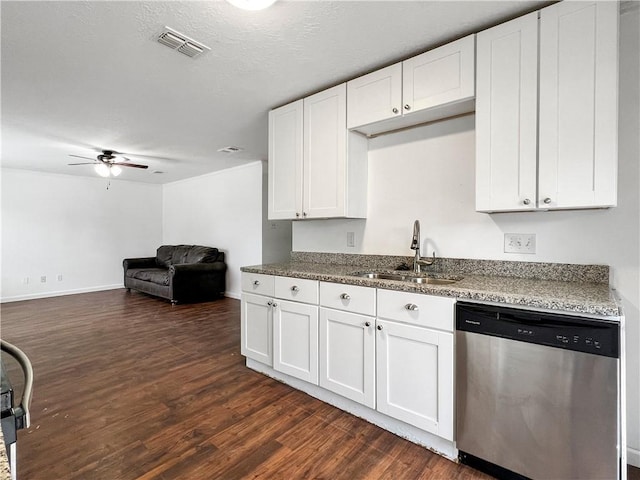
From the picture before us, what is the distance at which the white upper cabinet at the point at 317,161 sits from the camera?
2469 mm

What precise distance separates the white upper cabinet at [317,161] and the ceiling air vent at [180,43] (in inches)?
35.8

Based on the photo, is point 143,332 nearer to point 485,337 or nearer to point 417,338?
point 417,338

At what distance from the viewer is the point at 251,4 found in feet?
5.06

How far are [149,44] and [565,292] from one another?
2720 millimetres

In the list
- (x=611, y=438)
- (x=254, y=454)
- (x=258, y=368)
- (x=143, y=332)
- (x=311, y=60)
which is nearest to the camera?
(x=611, y=438)

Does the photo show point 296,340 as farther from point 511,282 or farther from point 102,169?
point 102,169

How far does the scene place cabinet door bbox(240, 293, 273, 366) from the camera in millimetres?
2570

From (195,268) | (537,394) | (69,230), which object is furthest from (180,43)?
(69,230)

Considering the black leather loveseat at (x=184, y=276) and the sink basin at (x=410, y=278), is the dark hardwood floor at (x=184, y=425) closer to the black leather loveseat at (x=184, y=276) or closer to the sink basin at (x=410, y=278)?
the sink basin at (x=410, y=278)

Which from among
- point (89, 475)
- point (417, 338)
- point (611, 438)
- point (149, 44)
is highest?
point (149, 44)

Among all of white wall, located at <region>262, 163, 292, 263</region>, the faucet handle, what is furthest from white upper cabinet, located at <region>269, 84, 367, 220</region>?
white wall, located at <region>262, 163, 292, 263</region>

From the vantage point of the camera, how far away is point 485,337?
1548mm

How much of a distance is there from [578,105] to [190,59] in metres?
2.31

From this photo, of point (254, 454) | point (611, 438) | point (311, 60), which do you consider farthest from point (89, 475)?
point (311, 60)
